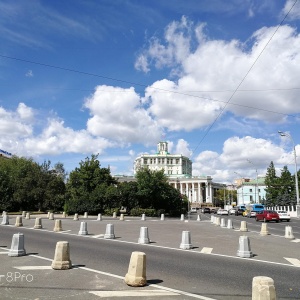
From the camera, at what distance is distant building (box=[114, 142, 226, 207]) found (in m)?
159

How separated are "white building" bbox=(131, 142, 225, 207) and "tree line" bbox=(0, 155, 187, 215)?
80.3 meters

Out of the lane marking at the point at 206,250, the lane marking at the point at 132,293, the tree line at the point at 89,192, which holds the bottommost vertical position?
the lane marking at the point at 132,293

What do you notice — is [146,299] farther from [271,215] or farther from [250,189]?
[250,189]

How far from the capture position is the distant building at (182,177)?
521 ft

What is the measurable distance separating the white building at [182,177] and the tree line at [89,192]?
263 feet

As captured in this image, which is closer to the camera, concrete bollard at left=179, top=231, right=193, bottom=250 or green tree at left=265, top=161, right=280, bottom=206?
concrete bollard at left=179, top=231, right=193, bottom=250

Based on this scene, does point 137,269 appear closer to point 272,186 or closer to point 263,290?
point 263,290

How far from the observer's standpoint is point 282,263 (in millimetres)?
11367

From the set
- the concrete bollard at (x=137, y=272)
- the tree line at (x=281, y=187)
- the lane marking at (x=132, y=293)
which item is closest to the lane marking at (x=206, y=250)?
the concrete bollard at (x=137, y=272)

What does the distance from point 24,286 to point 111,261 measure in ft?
12.3

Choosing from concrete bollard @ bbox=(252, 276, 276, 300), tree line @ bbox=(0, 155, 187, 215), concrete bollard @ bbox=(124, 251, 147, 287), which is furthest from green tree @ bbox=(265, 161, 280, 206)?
concrete bollard @ bbox=(252, 276, 276, 300)

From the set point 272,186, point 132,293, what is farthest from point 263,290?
point 272,186

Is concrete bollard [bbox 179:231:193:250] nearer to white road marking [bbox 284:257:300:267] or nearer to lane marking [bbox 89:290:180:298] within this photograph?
white road marking [bbox 284:257:300:267]

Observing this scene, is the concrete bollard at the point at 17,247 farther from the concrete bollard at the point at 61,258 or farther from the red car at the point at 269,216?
the red car at the point at 269,216
